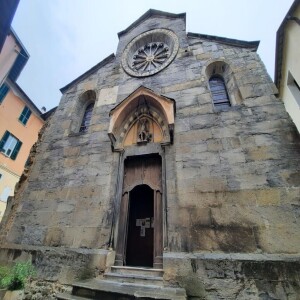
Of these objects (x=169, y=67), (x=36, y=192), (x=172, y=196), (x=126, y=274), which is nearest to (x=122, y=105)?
(x=169, y=67)

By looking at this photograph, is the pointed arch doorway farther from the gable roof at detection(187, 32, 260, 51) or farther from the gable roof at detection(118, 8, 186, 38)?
the gable roof at detection(118, 8, 186, 38)

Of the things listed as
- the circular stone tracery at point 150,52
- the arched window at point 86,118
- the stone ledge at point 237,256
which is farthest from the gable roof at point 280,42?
the arched window at point 86,118

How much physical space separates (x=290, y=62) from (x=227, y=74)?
1.63 meters

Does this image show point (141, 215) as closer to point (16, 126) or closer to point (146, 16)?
point (146, 16)

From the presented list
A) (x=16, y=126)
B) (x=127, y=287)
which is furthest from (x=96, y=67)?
(x=16, y=126)

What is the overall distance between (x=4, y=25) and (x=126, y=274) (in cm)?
586

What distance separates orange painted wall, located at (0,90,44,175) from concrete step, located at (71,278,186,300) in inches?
538

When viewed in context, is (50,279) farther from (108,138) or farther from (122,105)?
(122,105)

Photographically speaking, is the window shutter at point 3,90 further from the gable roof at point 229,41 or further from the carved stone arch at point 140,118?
the gable roof at point 229,41

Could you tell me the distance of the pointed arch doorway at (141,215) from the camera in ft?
14.1

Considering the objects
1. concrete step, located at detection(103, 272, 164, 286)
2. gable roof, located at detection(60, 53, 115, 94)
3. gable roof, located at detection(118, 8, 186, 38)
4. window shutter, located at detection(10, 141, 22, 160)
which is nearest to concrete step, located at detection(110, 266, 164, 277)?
concrete step, located at detection(103, 272, 164, 286)

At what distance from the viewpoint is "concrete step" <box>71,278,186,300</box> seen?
9.49 feet

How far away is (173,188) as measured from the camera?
4328 millimetres

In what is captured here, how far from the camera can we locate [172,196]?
167 inches
